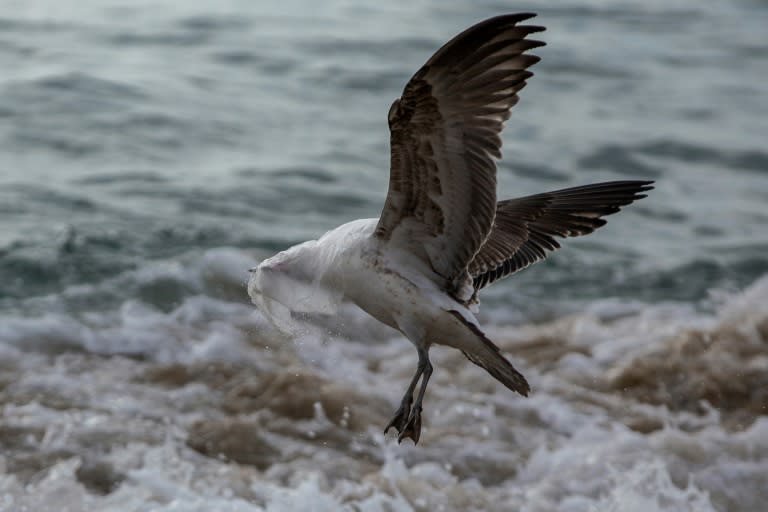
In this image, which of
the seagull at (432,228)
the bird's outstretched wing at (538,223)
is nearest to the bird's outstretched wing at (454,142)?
the seagull at (432,228)

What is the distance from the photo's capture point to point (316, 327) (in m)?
6.73

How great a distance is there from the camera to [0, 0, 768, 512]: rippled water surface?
6797 millimetres

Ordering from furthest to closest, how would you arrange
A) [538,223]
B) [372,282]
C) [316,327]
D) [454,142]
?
1. [316,327]
2. [538,223]
3. [372,282]
4. [454,142]

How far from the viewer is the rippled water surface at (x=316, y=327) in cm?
680

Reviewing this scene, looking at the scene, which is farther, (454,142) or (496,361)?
(496,361)

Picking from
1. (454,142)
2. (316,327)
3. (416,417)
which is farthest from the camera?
(316,327)

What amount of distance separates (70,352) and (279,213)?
3119mm

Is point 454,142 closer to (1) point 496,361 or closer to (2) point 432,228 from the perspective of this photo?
(2) point 432,228

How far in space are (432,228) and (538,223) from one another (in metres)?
1.18

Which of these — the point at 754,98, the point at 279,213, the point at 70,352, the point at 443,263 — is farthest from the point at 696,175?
the point at 443,263

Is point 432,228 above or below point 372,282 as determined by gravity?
above

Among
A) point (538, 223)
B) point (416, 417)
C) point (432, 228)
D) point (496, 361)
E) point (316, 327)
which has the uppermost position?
point (432, 228)

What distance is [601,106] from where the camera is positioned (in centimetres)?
1467

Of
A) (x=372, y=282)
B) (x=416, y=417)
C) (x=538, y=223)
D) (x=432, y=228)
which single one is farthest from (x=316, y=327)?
(x=432, y=228)
